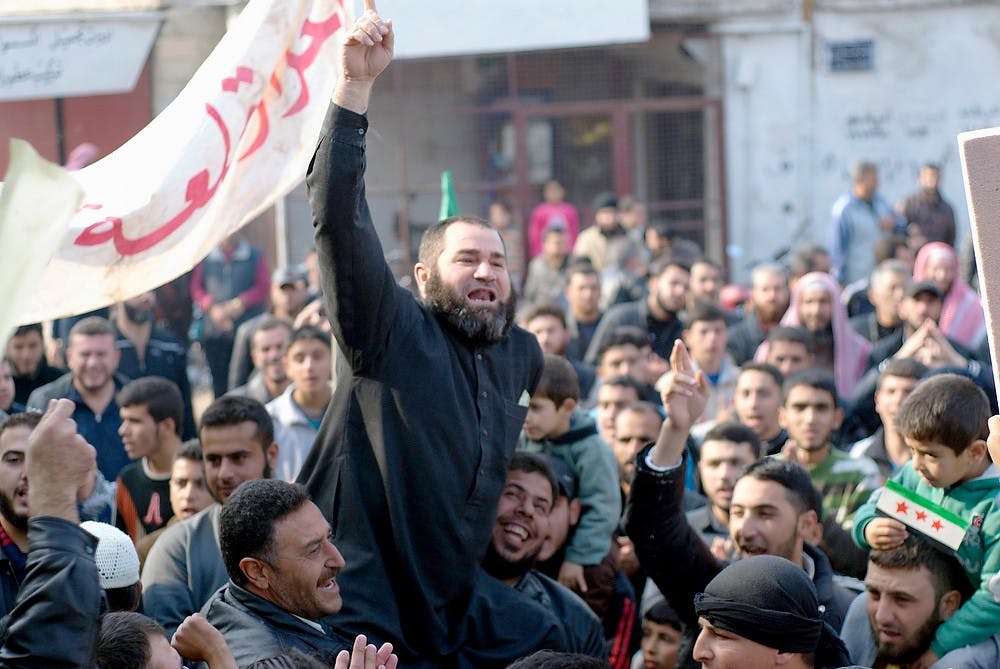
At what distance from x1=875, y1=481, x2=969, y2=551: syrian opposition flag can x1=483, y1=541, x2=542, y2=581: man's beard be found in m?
1.10

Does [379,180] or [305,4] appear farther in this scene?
[379,180]

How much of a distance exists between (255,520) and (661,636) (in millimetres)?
1798

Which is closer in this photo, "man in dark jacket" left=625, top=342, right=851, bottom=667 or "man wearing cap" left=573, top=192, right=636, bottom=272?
"man in dark jacket" left=625, top=342, right=851, bottom=667

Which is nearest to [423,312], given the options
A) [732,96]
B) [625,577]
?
[625,577]

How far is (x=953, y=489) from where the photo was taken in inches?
176

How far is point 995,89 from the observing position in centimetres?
1548

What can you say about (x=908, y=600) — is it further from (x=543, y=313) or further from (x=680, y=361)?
(x=543, y=313)

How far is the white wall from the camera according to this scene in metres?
15.5

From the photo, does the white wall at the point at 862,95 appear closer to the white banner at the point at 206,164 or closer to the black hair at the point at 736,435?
the black hair at the point at 736,435

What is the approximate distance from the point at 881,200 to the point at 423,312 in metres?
10.6

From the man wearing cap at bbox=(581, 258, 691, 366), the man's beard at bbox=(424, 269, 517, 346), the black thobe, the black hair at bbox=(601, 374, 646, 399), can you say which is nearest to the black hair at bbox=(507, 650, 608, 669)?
the black thobe

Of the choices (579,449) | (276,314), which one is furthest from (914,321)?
(276,314)

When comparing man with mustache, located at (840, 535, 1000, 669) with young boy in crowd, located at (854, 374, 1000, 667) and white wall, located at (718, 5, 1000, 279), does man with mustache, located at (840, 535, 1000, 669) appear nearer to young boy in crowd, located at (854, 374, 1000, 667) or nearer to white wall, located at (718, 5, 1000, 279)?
young boy in crowd, located at (854, 374, 1000, 667)

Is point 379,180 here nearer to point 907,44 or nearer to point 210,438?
point 907,44
